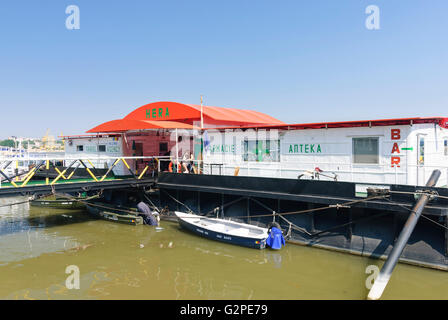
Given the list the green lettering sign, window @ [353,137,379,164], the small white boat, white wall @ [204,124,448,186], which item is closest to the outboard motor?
the small white boat

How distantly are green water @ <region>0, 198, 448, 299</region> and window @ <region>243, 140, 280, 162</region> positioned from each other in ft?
13.9

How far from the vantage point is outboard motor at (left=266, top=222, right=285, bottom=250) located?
12.5 metres

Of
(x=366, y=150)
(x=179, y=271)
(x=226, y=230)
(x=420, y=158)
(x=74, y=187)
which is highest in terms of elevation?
(x=366, y=150)

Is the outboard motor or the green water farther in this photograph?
the outboard motor

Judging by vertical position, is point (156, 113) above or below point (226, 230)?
above

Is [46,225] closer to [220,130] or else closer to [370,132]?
[220,130]

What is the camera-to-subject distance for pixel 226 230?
14.1 meters

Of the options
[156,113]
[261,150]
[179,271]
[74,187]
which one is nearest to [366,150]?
[261,150]

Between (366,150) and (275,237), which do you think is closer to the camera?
(275,237)

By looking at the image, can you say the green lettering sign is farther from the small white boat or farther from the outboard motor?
the outboard motor

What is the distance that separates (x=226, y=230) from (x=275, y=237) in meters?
2.41

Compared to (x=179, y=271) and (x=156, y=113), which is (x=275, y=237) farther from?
(x=156, y=113)
